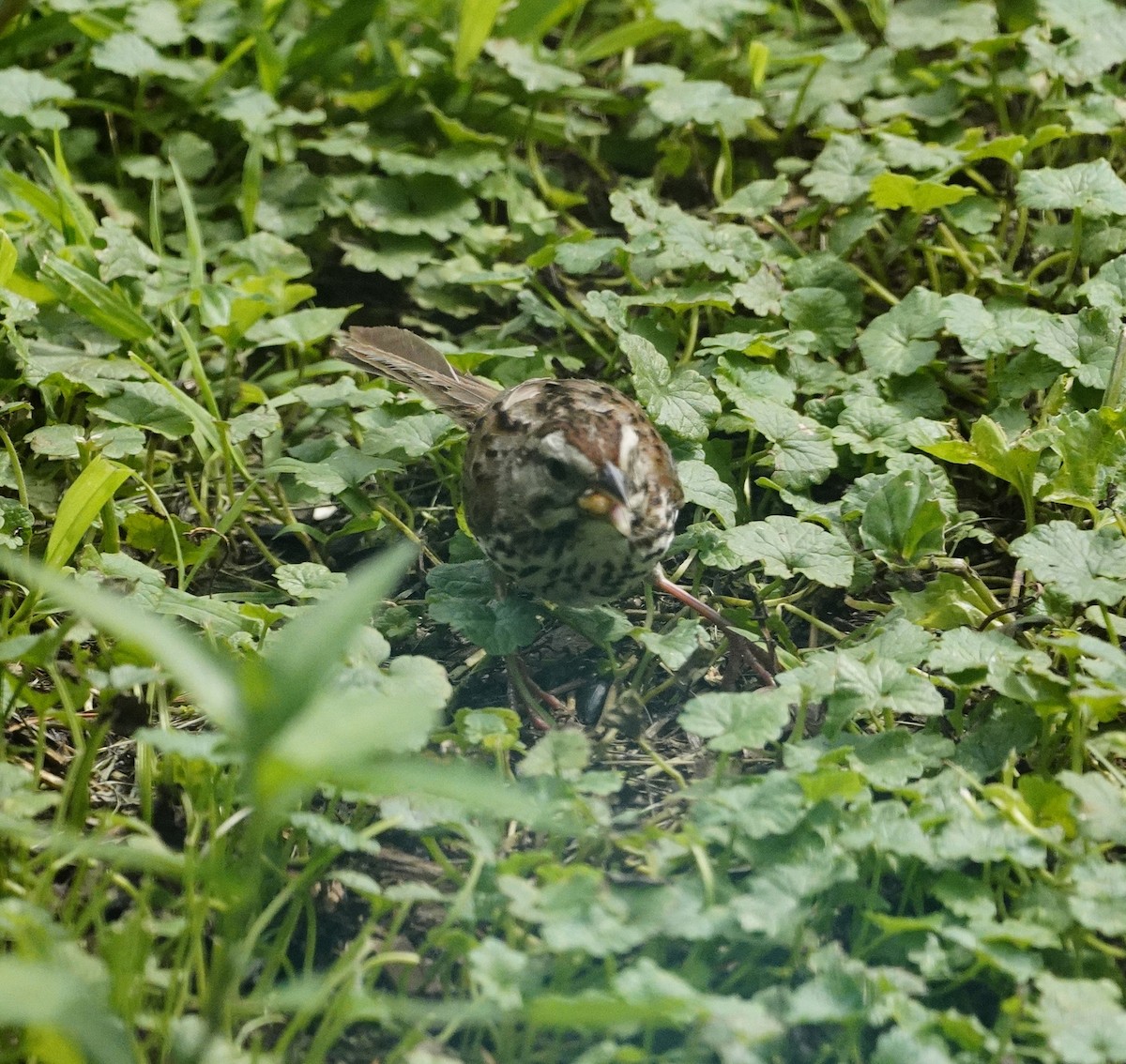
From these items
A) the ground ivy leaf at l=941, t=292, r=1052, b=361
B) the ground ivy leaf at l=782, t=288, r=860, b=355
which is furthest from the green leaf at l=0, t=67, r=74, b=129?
the ground ivy leaf at l=941, t=292, r=1052, b=361

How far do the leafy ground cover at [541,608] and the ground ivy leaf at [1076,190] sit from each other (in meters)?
0.02

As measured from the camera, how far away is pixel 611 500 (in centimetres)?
275

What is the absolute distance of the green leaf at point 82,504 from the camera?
9.82 ft

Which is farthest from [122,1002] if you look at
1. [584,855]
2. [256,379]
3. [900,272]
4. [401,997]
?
[900,272]

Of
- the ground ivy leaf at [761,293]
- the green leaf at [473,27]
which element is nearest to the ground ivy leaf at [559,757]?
the ground ivy leaf at [761,293]

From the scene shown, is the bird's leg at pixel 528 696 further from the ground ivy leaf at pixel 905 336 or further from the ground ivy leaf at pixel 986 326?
the ground ivy leaf at pixel 986 326

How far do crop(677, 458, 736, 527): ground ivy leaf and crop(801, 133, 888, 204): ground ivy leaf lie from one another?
1.25 metres

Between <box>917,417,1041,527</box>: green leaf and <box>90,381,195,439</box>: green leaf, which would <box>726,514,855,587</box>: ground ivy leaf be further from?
<box>90,381,195,439</box>: green leaf

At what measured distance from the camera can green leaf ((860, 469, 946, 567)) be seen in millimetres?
3037

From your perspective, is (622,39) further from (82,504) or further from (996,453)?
(82,504)

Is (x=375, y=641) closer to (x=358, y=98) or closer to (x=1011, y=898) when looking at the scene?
(x=1011, y=898)

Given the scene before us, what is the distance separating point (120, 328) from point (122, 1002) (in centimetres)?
222

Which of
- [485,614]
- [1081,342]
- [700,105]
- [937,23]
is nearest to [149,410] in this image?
[485,614]

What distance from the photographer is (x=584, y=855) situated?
8.12ft
